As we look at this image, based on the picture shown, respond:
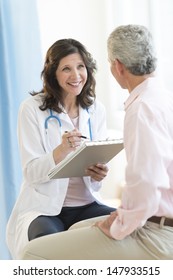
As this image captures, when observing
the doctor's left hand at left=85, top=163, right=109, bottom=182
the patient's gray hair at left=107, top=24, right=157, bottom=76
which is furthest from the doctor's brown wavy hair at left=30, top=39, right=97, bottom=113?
Answer: the patient's gray hair at left=107, top=24, right=157, bottom=76

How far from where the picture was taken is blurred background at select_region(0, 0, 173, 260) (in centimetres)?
223

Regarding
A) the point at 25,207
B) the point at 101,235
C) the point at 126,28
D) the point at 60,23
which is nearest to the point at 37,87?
the point at 60,23

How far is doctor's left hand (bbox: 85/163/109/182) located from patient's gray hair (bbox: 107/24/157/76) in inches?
20.8

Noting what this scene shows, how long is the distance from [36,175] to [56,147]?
0.14 m

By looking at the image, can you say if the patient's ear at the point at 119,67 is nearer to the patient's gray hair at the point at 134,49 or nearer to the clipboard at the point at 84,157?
the patient's gray hair at the point at 134,49

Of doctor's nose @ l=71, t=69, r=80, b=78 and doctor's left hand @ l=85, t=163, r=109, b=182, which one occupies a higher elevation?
doctor's nose @ l=71, t=69, r=80, b=78

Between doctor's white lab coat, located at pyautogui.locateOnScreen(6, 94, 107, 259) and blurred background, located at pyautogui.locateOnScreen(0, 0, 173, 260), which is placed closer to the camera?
doctor's white lab coat, located at pyautogui.locateOnScreen(6, 94, 107, 259)

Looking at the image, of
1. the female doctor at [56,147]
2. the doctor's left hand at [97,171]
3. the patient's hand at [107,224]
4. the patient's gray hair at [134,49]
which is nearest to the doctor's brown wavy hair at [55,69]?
the female doctor at [56,147]

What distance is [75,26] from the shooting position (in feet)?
8.76

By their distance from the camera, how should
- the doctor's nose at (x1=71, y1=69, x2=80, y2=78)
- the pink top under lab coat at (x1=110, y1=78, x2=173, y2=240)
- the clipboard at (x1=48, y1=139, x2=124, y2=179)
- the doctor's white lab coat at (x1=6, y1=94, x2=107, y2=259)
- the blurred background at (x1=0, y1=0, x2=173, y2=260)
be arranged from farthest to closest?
the blurred background at (x1=0, y1=0, x2=173, y2=260)
the doctor's nose at (x1=71, y1=69, x2=80, y2=78)
the doctor's white lab coat at (x1=6, y1=94, x2=107, y2=259)
the clipboard at (x1=48, y1=139, x2=124, y2=179)
the pink top under lab coat at (x1=110, y1=78, x2=173, y2=240)

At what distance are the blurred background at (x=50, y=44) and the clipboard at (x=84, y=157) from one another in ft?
2.56

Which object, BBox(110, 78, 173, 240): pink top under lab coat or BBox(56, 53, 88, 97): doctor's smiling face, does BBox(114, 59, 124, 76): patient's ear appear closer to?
BBox(110, 78, 173, 240): pink top under lab coat

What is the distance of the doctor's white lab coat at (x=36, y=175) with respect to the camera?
1.60m

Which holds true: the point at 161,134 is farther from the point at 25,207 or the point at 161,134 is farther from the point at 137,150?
the point at 25,207
